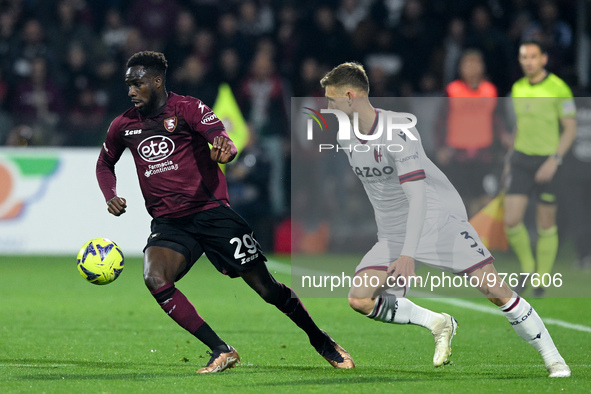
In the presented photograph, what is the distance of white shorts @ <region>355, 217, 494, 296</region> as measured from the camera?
228 inches

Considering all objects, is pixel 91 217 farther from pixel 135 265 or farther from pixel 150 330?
pixel 150 330

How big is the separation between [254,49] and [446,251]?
10.5 meters

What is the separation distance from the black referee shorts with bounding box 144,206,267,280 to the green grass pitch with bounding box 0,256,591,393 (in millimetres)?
686

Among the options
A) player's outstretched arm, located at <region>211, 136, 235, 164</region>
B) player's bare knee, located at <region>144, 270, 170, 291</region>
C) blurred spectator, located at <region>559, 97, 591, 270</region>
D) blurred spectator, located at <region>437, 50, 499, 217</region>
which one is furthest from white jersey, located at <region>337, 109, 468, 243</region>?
blurred spectator, located at <region>559, 97, 591, 270</region>

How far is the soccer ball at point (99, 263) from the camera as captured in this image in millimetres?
6316

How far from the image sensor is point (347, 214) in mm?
13219

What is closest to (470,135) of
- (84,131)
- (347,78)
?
(347,78)

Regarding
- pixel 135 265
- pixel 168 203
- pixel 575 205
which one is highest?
pixel 168 203

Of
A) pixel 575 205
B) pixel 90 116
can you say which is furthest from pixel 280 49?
pixel 575 205

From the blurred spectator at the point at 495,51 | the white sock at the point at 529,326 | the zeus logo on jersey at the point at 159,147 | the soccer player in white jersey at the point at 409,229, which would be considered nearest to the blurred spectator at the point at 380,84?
the blurred spectator at the point at 495,51

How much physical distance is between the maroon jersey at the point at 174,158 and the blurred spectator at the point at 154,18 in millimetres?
10125

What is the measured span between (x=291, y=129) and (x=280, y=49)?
2.33 m

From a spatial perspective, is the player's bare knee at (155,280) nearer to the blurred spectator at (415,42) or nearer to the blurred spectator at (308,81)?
the blurred spectator at (308,81)

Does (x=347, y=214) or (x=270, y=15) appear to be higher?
(x=270, y=15)
